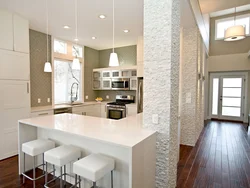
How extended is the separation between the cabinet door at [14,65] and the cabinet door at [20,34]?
0.14 meters

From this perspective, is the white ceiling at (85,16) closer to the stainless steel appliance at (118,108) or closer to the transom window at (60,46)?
the transom window at (60,46)

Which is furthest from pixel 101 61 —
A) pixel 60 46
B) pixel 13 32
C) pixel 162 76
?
pixel 162 76

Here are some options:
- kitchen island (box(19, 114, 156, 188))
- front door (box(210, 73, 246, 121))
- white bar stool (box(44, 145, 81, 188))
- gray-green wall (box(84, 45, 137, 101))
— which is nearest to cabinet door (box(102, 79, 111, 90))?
gray-green wall (box(84, 45, 137, 101))

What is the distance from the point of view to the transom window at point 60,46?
197 inches

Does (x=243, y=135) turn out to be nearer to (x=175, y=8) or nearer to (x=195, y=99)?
(x=195, y=99)

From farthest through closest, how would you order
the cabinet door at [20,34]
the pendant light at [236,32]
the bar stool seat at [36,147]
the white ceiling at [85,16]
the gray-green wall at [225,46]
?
the gray-green wall at [225,46], the pendant light at [236,32], the cabinet door at [20,34], the white ceiling at [85,16], the bar stool seat at [36,147]

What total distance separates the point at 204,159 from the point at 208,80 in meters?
5.26

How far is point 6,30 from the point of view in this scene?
3240 millimetres

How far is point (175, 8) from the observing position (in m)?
2.00

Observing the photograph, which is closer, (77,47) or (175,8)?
(175,8)

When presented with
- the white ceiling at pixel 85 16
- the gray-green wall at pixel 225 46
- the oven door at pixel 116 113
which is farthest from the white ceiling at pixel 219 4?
the oven door at pixel 116 113

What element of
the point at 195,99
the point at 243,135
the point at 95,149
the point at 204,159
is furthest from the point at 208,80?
the point at 95,149

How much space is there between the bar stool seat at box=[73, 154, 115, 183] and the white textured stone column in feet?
2.21

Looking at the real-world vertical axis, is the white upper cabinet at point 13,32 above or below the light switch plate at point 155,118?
above
